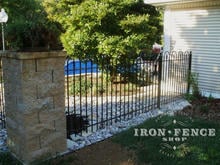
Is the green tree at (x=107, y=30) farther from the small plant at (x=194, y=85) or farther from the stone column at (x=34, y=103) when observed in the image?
the stone column at (x=34, y=103)

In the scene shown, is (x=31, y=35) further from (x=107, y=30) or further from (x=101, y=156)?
(x=107, y=30)

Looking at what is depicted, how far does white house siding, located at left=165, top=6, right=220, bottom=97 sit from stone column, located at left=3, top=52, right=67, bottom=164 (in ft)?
16.2

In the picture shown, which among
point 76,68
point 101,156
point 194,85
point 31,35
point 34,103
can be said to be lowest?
point 101,156

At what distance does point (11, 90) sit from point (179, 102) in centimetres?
458

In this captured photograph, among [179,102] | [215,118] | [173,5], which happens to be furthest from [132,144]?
[173,5]

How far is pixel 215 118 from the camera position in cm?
544

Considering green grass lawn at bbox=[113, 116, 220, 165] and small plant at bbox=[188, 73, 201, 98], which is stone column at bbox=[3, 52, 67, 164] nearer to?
green grass lawn at bbox=[113, 116, 220, 165]

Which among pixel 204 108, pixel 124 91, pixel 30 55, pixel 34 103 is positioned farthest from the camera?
pixel 124 91

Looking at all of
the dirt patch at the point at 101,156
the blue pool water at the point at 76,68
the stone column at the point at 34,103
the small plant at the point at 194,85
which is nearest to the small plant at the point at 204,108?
the small plant at the point at 194,85

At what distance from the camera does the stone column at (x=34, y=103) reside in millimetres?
3209

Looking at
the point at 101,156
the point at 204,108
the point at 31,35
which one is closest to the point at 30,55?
the point at 31,35

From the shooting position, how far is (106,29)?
8.23m

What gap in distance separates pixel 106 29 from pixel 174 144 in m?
5.10

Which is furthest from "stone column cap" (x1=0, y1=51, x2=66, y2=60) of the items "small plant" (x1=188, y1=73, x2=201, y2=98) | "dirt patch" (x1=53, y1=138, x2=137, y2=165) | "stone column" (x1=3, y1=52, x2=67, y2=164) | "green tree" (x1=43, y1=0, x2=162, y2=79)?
"small plant" (x1=188, y1=73, x2=201, y2=98)
